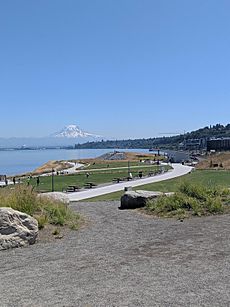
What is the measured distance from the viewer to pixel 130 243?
28.7ft

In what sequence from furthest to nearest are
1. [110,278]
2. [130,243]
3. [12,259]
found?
[130,243] → [12,259] → [110,278]

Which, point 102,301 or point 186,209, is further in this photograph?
point 186,209

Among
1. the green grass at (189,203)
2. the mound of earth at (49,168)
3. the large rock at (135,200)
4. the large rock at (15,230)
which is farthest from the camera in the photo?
the mound of earth at (49,168)

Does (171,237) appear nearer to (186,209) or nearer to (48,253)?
(48,253)

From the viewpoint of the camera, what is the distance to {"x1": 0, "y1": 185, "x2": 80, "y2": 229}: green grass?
11.0 meters

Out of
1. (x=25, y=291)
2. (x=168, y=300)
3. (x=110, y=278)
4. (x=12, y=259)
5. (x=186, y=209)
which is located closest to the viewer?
(x=168, y=300)

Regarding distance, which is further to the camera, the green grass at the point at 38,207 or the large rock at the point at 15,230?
the green grass at the point at 38,207

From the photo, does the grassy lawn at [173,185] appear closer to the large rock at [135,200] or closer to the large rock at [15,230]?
the large rock at [135,200]

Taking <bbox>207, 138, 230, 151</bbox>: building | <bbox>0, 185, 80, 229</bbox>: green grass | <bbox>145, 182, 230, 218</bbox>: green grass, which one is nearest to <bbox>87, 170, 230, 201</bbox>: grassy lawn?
<bbox>145, 182, 230, 218</bbox>: green grass

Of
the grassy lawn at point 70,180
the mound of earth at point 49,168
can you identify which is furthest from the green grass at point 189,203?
the mound of earth at point 49,168

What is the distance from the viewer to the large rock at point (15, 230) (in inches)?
341

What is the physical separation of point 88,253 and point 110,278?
191 cm

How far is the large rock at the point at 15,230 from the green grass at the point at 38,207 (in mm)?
1086

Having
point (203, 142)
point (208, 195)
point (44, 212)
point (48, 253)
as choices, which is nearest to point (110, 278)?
point (48, 253)
